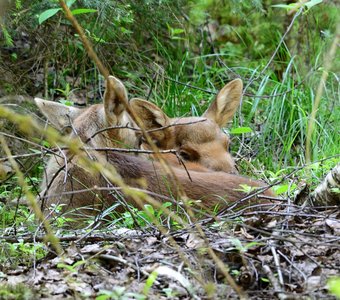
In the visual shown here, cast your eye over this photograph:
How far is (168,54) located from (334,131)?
2488 mm

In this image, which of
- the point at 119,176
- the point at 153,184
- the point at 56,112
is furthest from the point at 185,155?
the point at 119,176

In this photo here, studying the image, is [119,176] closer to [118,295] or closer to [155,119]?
[155,119]

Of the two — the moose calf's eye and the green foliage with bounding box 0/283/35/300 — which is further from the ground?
the green foliage with bounding box 0/283/35/300

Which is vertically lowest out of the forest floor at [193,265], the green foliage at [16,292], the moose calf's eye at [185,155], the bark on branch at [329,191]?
the moose calf's eye at [185,155]

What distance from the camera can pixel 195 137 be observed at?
802 cm

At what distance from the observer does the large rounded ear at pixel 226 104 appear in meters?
8.44

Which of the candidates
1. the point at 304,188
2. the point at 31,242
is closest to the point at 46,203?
the point at 31,242

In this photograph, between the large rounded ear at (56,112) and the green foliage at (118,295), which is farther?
the large rounded ear at (56,112)

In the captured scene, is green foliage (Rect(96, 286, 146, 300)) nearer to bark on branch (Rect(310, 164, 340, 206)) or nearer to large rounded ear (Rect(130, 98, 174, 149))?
bark on branch (Rect(310, 164, 340, 206))

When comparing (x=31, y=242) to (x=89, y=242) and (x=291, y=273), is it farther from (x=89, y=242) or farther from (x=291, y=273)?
(x=291, y=273)

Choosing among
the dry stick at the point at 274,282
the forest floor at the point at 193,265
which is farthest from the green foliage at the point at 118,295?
the dry stick at the point at 274,282

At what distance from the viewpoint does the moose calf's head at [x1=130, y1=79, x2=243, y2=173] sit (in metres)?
7.83

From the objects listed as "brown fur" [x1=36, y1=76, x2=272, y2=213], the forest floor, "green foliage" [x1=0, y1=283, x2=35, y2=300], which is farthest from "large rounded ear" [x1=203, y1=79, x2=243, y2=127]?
"green foliage" [x1=0, y1=283, x2=35, y2=300]

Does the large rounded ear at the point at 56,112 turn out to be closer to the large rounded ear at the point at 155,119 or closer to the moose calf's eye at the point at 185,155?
the large rounded ear at the point at 155,119
